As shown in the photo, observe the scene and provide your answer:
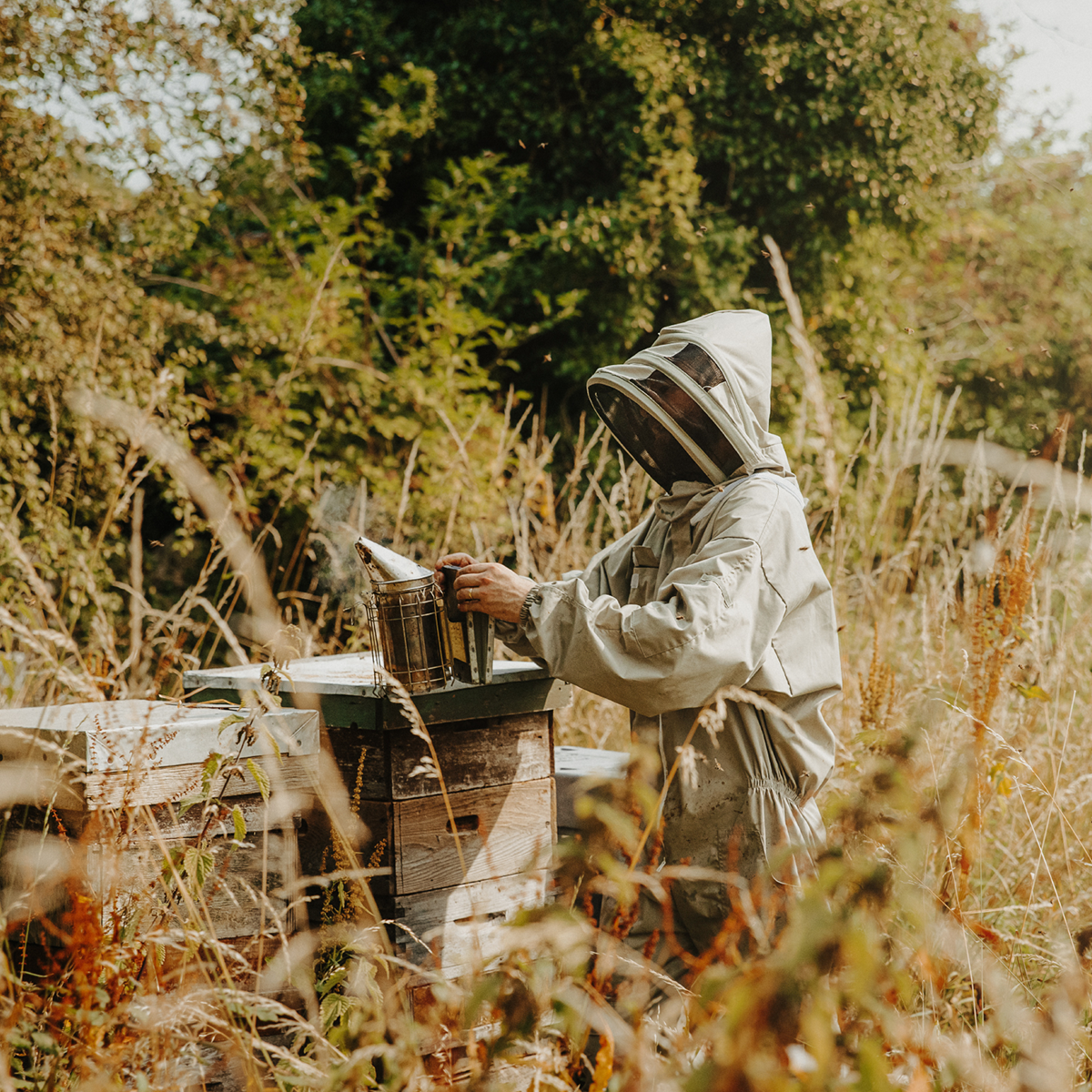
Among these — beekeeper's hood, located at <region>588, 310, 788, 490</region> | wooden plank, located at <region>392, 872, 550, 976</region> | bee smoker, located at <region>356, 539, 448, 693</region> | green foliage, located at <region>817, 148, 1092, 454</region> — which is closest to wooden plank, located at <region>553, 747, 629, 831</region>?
wooden plank, located at <region>392, 872, 550, 976</region>

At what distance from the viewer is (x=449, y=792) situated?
84.3 inches

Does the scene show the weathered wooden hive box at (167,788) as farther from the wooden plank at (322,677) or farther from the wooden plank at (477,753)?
the wooden plank at (477,753)

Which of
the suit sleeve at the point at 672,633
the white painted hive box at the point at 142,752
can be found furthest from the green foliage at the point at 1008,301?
the white painted hive box at the point at 142,752

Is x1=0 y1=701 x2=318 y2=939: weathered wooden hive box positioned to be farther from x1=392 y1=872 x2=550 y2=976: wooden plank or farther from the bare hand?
the bare hand

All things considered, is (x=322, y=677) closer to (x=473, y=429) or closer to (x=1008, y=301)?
(x=473, y=429)

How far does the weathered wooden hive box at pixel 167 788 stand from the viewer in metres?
1.74

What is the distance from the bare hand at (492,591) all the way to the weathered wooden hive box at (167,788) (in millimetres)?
421

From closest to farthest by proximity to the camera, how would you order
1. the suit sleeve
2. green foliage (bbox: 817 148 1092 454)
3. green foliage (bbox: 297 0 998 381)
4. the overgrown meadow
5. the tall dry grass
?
the tall dry grass, the overgrown meadow, the suit sleeve, green foliage (bbox: 297 0 998 381), green foliage (bbox: 817 148 1092 454)

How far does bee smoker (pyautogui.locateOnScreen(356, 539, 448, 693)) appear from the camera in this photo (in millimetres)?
1993

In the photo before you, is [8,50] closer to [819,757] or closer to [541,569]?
[541,569]

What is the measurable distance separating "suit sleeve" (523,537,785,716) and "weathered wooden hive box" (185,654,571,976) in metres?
0.23

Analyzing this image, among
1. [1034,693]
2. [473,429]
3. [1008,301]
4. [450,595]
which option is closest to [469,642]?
[450,595]

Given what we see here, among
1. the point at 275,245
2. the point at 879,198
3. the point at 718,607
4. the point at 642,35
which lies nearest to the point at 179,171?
the point at 275,245

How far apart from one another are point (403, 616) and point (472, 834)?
0.58 metres
